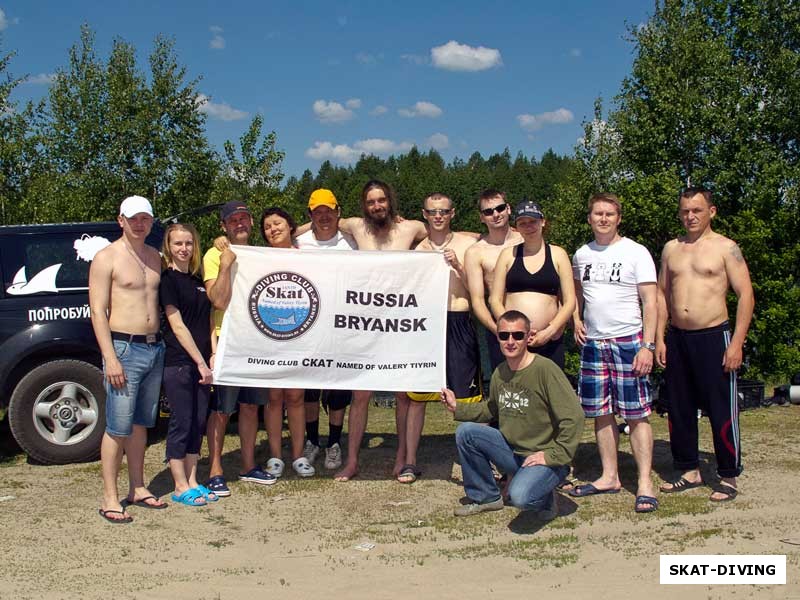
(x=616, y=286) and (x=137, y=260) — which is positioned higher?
(x=137, y=260)

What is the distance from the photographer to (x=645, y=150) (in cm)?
1777

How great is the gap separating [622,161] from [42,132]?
13926 millimetres

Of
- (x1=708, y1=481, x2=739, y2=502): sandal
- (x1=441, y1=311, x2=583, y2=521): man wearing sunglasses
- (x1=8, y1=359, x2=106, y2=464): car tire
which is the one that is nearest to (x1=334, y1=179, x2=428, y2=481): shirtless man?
(x1=441, y1=311, x2=583, y2=521): man wearing sunglasses

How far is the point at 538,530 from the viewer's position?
4629 mm

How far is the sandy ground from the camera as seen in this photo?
3.82 meters

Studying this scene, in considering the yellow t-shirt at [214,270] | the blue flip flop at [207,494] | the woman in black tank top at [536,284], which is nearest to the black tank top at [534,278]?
the woman in black tank top at [536,284]

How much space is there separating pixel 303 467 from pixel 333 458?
15.3 inches

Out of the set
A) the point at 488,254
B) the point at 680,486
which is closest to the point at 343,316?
the point at 488,254

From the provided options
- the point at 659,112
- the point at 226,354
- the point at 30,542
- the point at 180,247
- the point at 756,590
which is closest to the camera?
the point at 756,590

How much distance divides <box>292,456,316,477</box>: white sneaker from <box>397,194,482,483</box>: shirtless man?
0.69 m

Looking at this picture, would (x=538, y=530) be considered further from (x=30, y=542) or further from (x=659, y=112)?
(x=659, y=112)

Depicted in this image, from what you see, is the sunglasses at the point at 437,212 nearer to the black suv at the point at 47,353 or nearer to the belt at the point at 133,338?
the belt at the point at 133,338

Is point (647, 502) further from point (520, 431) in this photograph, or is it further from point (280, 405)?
point (280, 405)

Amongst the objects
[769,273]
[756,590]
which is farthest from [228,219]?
[769,273]
